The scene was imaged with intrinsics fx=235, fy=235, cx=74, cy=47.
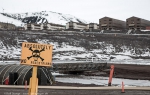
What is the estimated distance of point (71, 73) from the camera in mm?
Result: 38500

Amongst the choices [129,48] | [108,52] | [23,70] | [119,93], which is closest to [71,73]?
[23,70]

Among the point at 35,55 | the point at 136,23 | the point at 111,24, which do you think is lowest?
the point at 35,55

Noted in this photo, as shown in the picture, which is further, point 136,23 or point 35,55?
point 136,23

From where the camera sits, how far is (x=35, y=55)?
21.5 feet

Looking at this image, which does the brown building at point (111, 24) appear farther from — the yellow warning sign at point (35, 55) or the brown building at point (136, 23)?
the yellow warning sign at point (35, 55)

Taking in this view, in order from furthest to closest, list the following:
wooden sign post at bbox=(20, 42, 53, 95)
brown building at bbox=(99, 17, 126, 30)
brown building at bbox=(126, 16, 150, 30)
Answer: brown building at bbox=(99, 17, 126, 30)
brown building at bbox=(126, 16, 150, 30)
wooden sign post at bbox=(20, 42, 53, 95)

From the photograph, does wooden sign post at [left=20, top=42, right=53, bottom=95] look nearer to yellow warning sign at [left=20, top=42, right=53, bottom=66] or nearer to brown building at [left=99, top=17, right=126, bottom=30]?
yellow warning sign at [left=20, top=42, right=53, bottom=66]

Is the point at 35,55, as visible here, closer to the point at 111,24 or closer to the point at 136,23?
the point at 111,24

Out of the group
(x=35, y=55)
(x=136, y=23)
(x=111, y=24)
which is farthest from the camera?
(x=111, y=24)

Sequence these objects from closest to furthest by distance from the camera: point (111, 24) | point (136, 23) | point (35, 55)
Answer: point (35, 55) → point (136, 23) → point (111, 24)

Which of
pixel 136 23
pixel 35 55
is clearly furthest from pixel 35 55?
pixel 136 23

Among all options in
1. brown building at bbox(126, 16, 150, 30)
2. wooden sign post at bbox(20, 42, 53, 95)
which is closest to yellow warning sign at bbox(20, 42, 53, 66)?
wooden sign post at bbox(20, 42, 53, 95)

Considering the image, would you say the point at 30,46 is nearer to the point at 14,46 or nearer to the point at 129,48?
the point at 14,46

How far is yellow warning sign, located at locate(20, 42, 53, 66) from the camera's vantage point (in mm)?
6513
